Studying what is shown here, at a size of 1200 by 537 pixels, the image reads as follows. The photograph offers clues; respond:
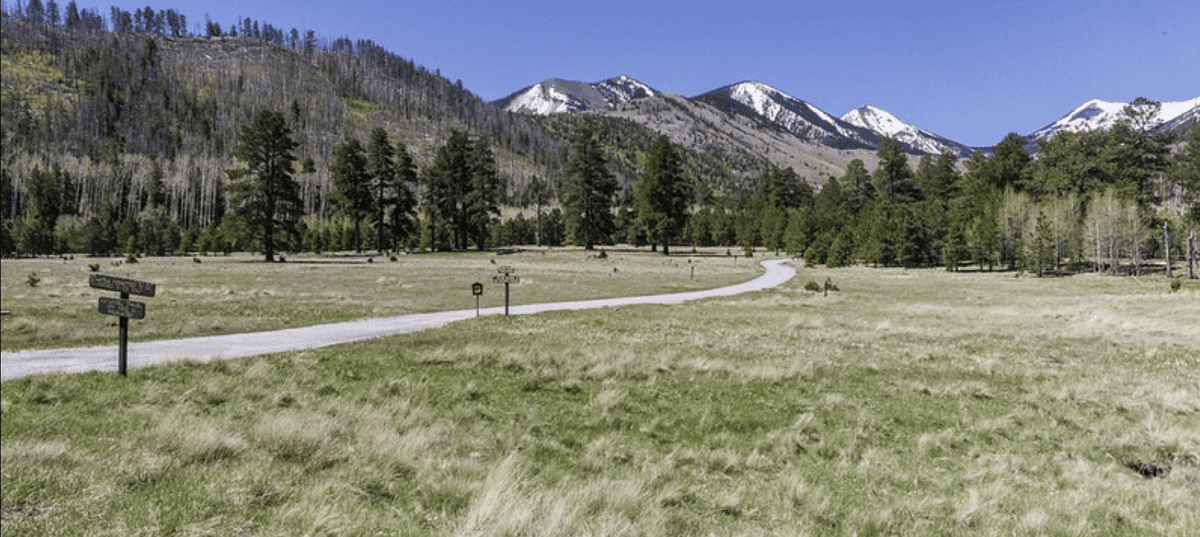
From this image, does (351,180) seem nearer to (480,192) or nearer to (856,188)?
(480,192)

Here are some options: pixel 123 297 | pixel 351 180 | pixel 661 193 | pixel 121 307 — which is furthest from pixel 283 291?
pixel 661 193

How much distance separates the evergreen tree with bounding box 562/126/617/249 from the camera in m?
83.6

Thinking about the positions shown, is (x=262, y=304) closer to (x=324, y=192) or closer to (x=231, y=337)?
(x=231, y=337)

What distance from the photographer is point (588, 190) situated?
83.6m

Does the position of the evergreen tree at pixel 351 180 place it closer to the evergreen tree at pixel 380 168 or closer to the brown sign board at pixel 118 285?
the evergreen tree at pixel 380 168

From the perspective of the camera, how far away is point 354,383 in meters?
12.0

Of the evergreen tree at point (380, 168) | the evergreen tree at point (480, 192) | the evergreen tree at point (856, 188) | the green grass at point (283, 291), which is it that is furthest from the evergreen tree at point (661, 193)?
the evergreen tree at point (856, 188)

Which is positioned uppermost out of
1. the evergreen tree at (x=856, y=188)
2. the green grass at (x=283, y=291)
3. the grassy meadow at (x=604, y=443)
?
the evergreen tree at (x=856, y=188)

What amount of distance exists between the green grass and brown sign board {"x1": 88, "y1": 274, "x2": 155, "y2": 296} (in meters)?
0.28

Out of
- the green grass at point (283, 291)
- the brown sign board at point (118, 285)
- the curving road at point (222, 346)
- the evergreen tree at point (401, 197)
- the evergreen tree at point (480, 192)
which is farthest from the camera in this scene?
the evergreen tree at point (480, 192)

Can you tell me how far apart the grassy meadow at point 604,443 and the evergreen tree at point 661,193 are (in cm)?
6389

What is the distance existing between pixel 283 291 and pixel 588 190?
185 ft

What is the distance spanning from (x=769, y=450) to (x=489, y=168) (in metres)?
78.7

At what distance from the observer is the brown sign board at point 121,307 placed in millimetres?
4811
